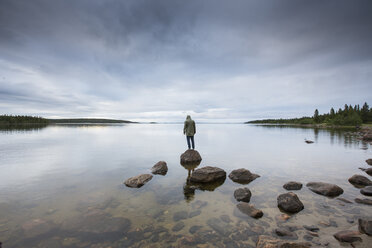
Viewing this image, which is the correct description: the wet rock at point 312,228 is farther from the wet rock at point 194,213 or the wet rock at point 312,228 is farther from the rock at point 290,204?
the wet rock at point 194,213

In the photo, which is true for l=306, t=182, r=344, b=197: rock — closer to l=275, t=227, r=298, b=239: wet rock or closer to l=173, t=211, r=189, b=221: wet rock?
l=275, t=227, r=298, b=239: wet rock

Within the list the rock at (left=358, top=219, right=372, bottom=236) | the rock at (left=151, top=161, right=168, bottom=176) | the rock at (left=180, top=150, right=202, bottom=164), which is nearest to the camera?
the rock at (left=358, top=219, right=372, bottom=236)

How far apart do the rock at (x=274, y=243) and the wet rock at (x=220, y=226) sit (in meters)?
1.13

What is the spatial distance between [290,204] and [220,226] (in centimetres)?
367

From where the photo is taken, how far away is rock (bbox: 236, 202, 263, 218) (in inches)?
281

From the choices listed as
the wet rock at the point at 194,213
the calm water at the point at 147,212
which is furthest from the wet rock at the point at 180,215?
the wet rock at the point at 194,213

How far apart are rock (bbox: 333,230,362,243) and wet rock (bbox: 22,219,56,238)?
33.3ft

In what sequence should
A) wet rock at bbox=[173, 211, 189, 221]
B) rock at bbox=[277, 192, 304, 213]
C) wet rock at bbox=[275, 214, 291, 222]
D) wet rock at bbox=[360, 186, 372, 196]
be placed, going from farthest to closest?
wet rock at bbox=[360, 186, 372, 196]
rock at bbox=[277, 192, 304, 213]
wet rock at bbox=[173, 211, 189, 221]
wet rock at bbox=[275, 214, 291, 222]

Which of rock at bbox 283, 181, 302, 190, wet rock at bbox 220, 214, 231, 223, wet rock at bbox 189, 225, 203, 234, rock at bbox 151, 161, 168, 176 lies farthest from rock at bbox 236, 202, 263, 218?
rock at bbox 151, 161, 168, 176

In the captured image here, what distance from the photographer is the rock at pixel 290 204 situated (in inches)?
299

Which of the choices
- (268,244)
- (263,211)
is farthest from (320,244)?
(263,211)

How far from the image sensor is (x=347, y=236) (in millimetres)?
5617

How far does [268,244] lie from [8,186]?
1462 cm

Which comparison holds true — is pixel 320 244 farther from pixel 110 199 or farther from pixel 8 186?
pixel 8 186
